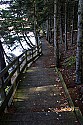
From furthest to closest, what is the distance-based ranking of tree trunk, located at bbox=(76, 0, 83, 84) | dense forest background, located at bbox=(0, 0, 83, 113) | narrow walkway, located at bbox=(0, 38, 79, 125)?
dense forest background, located at bbox=(0, 0, 83, 113) < tree trunk, located at bbox=(76, 0, 83, 84) < narrow walkway, located at bbox=(0, 38, 79, 125)

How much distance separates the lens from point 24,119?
521cm

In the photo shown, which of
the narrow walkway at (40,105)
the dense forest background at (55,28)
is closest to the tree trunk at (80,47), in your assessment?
the dense forest background at (55,28)

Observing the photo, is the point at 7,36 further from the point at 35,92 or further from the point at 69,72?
the point at 35,92

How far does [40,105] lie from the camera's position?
6.77 m

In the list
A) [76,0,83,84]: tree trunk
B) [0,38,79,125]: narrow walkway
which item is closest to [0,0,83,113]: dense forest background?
[76,0,83,84]: tree trunk

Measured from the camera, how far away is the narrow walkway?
5172 millimetres

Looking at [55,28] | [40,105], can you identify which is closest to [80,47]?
[40,105]

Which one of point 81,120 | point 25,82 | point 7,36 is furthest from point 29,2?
point 81,120

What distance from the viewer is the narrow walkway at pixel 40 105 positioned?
5.17 m

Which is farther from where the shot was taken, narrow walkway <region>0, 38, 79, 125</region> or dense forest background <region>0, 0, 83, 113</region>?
dense forest background <region>0, 0, 83, 113</region>

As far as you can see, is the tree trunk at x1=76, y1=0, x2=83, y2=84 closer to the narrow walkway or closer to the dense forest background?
the dense forest background

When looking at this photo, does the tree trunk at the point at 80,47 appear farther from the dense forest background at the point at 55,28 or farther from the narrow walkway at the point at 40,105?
the narrow walkway at the point at 40,105

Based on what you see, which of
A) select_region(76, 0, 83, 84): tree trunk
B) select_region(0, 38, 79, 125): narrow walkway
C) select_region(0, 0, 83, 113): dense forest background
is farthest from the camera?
select_region(0, 0, 83, 113): dense forest background

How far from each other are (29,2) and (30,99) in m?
16.1
